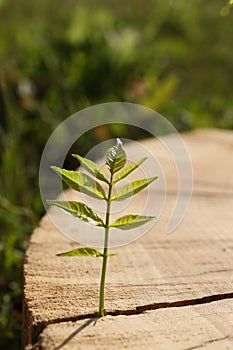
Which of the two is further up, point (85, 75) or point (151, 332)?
point (85, 75)

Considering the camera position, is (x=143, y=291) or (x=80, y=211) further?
(x=143, y=291)

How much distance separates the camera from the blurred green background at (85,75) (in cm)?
220

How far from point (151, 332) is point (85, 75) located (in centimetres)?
239

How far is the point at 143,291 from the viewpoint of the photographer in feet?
3.19

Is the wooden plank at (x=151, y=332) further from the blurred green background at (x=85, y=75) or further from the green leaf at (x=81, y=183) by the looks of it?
the blurred green background at (x=85, y=75)

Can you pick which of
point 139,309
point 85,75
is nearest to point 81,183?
point 139,309

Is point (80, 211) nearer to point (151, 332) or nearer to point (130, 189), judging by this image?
point (130, 189)

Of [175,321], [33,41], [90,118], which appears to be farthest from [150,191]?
[33,41]

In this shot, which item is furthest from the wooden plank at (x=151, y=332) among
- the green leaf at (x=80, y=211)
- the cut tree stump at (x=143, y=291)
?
the green leaf at (x=80, y=211)

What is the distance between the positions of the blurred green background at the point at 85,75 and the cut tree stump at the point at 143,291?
494 mm

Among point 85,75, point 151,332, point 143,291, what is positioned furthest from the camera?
point 85,75

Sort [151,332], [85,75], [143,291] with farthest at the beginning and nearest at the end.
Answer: [85,75] → [143,291] → [151,332]

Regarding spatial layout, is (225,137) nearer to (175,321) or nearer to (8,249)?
(8,249)

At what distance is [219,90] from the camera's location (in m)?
4.12
